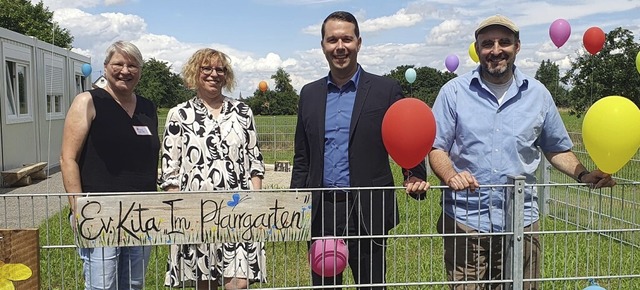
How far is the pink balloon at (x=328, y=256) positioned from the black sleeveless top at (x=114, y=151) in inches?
40.5

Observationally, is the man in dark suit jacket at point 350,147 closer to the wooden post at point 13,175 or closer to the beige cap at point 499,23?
the beige cap at point 499,23

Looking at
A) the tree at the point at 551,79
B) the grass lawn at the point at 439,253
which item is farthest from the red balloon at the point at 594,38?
the tree at the point at 551,79

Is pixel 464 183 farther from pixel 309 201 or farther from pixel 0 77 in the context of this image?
pixel 0 77

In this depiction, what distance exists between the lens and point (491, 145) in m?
2.91

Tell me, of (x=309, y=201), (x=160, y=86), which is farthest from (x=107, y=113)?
(x=160, y=86)

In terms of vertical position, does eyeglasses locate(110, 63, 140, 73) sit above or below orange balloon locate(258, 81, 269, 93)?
below

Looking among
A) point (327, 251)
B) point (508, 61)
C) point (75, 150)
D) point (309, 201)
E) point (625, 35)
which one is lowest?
point (327, 251)

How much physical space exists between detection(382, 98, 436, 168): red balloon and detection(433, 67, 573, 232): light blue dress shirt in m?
0.18

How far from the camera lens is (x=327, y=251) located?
→ 9.20 ft

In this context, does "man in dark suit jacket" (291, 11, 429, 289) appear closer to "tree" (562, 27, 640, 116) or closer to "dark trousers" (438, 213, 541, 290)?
"dark trousers" (438, 213, 541, 290)

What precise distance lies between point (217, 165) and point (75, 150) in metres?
0.73

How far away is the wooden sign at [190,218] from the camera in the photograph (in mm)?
2514

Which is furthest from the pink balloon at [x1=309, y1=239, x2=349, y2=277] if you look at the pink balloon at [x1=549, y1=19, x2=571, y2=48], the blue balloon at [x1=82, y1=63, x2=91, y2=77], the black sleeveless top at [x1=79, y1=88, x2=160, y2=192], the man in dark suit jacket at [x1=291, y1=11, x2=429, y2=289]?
the blue balloon at [x1=82, y1=63, x2=91, y2=77]

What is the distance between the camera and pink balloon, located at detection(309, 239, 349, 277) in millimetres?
2779
